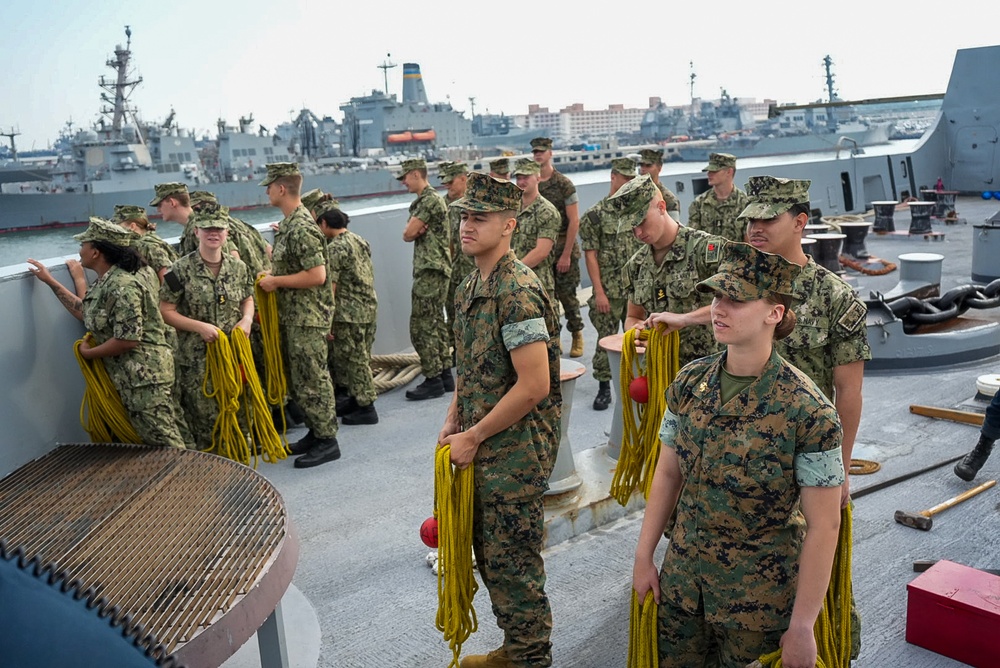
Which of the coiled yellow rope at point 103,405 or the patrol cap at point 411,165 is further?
the patrol cap at point 411,165

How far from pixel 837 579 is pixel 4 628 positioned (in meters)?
1.99

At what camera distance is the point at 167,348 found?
4.37m

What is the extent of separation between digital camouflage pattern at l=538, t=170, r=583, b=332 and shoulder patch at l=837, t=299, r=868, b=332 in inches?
161

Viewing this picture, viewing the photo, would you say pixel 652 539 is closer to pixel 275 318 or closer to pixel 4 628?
pixel 4 628

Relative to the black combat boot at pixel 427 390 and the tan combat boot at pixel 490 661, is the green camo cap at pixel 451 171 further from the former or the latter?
the tan combat boot at pixel 490 661

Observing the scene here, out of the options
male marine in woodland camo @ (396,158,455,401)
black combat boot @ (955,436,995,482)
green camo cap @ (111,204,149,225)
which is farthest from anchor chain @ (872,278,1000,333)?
green camo cap @ (111,204,149,225)

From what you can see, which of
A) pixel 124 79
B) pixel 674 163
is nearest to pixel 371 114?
pixel 124 79

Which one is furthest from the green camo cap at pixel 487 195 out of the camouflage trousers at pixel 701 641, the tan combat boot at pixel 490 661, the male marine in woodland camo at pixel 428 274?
the male marine in woodland camo at pixel 428 274

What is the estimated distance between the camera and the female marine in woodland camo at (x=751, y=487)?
1.93 meters

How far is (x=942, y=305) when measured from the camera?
7.02m

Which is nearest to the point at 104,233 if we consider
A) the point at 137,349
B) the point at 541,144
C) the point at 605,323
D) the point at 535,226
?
the point at 137,349

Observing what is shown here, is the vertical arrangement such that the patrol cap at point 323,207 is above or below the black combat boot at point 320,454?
above

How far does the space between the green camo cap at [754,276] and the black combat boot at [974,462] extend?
2969mm

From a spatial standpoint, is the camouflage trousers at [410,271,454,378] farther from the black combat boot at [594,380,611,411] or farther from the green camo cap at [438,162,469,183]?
the black combat boot at [594,380,611,411]
